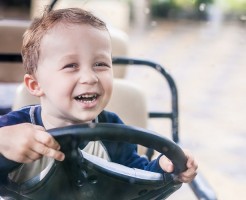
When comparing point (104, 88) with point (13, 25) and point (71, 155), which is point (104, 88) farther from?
point (13, 25)

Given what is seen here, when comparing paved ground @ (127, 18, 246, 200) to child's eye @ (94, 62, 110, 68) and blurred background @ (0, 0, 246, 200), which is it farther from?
child's eye @ (94, 62, 110, 68)

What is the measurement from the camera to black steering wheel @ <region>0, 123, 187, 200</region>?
0.55m

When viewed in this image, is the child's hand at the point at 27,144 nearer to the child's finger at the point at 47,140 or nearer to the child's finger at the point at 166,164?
the child's finger at the point at 47,140

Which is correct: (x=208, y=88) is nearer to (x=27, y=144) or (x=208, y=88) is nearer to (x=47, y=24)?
(x=47, y=24)

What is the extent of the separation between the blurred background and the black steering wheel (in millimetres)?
131

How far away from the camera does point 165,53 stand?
12.5ft

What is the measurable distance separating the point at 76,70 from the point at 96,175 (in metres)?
0.14

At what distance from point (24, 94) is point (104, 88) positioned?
1.36ft

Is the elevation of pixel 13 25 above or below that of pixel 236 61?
above

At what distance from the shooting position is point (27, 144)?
55 centimetres

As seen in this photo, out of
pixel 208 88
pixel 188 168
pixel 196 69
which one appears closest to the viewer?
pixel 188 168

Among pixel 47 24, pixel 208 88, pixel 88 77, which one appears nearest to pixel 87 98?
pixel 88 77

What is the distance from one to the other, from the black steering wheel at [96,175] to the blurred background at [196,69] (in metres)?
0.13

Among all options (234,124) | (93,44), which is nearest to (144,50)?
(234,124)
